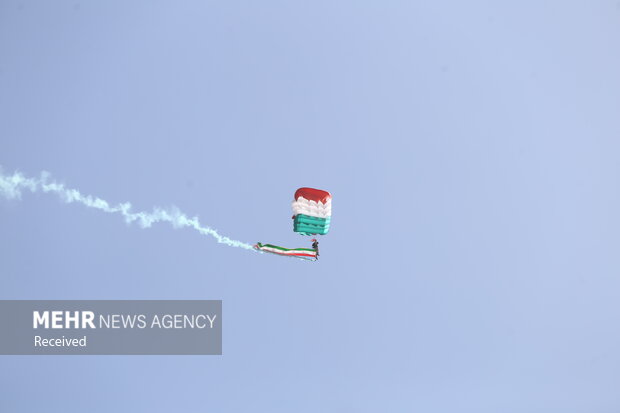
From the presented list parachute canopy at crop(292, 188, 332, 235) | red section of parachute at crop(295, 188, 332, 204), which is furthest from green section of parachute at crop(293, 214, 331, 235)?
red section of parachute at crop(295, 188, 332, 204)

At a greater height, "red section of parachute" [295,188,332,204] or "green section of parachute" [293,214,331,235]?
"red section of parachute" [295,188,332,204]

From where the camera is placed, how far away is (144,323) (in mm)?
56812

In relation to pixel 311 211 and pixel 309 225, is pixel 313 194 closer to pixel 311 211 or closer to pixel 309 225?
pixel 311 211

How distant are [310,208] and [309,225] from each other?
47.8 inches

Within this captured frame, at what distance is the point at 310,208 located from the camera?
176ft

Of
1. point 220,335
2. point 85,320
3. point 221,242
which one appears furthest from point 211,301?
point 221,242

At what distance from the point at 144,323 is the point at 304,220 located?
14.8 meters

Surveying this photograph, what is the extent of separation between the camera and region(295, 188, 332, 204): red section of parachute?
53.7 m

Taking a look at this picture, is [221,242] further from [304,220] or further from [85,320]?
[85,320]

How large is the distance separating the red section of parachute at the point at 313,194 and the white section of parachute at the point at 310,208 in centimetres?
22

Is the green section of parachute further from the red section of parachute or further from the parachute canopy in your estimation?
the red section of parachute

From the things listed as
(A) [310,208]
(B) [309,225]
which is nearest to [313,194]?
(A) [310,208]

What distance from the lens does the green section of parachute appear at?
175ft

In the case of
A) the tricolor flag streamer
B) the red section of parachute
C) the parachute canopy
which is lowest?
the tricolor flag streamer
